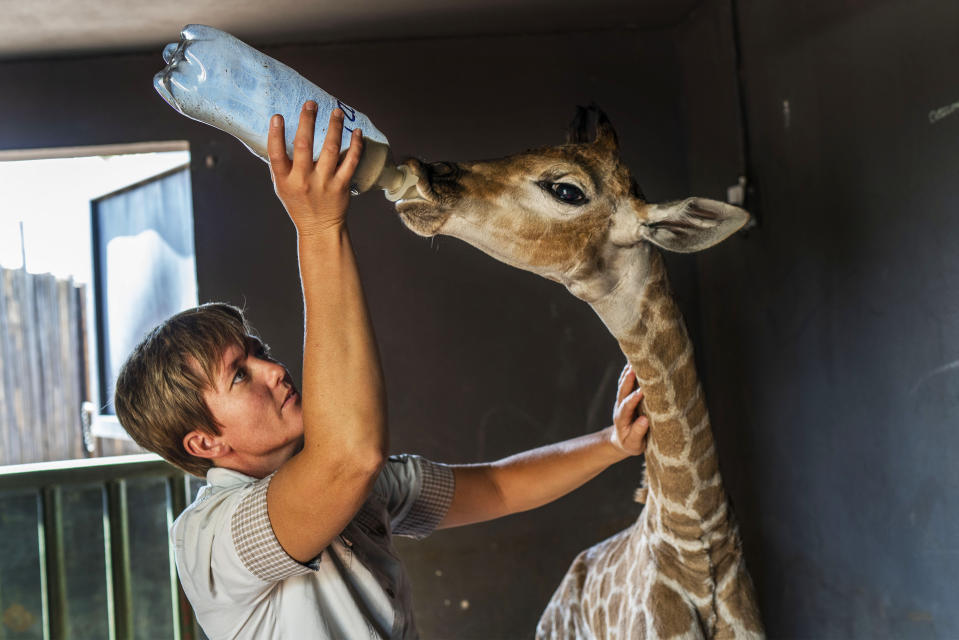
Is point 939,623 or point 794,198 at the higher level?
point 794,198

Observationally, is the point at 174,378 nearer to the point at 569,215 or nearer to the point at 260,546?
the point at 260,546

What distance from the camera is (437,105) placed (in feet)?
12.6

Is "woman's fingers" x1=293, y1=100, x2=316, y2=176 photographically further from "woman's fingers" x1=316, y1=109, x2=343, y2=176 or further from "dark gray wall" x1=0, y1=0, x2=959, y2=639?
"dark gray wall" x1=0, y1=0, x2=959, y2=639

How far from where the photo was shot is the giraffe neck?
1643 millimetres

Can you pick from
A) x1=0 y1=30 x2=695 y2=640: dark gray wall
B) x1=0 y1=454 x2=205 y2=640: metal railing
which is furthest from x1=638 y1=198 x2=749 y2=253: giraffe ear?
x1=0 y1=454 x2=205 y2=640: metal railing

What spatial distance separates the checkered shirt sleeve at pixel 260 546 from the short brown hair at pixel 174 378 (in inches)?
9.0

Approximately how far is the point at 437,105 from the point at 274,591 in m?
2.90

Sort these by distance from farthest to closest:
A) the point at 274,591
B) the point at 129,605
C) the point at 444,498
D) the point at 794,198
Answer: the point at 129,605 < the point at 794,198 < the point at 444,498 < the point at 274,591

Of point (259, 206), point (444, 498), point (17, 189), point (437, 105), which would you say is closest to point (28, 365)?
point (17, 189)

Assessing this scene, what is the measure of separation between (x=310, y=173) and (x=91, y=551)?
288 cm

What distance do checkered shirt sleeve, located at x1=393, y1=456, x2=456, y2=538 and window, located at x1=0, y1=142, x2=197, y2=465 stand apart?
3397 millimetres

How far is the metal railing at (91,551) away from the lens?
10.8ft

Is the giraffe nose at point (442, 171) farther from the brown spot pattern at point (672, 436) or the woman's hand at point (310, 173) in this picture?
the brown spot pattern at point (672, 436)

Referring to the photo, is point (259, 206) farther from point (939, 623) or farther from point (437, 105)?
Answer: point (939, 623)
